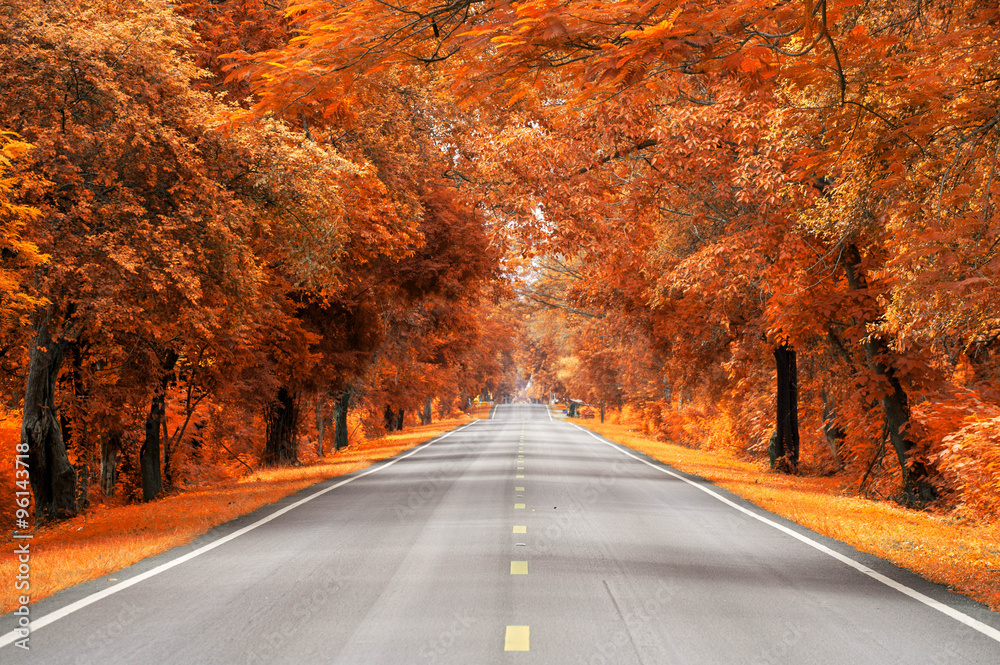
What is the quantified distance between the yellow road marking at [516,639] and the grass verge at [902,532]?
4.07 meters

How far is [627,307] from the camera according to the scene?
26938 millimetres

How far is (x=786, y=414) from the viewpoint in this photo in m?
27.1

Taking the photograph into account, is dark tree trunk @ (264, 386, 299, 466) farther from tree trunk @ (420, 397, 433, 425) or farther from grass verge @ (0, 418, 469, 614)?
tree trunk @ (420, 397, 433, 425)

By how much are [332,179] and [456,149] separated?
24.8 ft

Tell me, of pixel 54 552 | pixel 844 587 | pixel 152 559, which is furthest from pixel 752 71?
pixel 54 552

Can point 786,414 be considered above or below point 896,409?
below

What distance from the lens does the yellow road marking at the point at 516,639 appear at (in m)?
6.00

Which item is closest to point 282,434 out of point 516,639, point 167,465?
point 167,465

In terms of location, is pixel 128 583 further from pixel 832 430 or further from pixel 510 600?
pixel 832 430

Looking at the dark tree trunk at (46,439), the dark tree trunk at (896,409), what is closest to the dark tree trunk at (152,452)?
A: the dark tree trunk at (46,439)

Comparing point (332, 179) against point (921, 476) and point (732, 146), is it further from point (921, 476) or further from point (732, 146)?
point (921, 476)

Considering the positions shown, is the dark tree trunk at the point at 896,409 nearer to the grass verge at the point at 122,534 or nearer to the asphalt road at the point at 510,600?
the asphalt road at the point at 510,600

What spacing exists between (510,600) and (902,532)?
295 inches

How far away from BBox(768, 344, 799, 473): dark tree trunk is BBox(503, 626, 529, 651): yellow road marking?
21.5 meters
